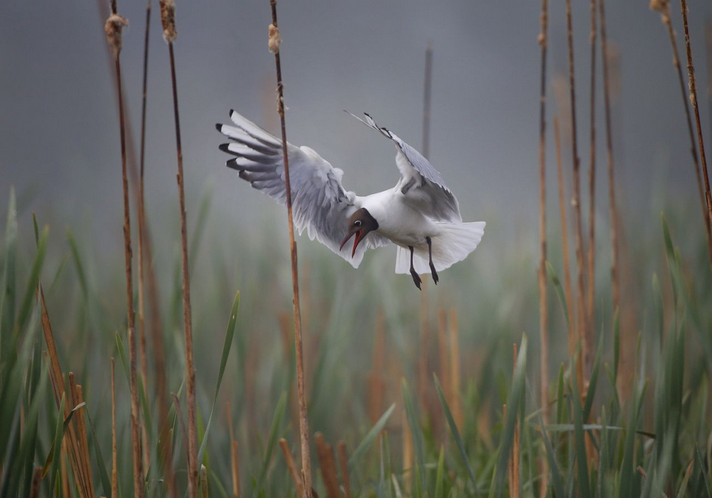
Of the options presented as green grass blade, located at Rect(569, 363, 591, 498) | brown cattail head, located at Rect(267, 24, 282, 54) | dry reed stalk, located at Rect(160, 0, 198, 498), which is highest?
brown cattail head, located at Rect(267, 24, 282, 54)

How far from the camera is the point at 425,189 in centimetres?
46

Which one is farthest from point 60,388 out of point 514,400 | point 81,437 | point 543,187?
point 543,187

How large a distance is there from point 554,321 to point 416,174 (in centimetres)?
104

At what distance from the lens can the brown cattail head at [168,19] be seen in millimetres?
430

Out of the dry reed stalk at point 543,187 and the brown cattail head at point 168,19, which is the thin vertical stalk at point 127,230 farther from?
the dry reed stalk at point 543,187

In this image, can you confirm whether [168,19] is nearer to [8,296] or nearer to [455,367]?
[8,296]

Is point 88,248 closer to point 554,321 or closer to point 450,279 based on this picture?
point 450,279

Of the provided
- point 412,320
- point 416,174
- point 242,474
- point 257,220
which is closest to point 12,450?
point 416,174

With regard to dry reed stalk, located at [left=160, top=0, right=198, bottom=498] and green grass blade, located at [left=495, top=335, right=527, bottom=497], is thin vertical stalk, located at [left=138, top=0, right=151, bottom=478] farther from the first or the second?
green grass blade, located at [left=495, top=335, right=527, bottom=497]

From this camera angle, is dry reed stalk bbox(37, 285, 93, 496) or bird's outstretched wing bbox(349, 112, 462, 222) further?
dry reed stalk bbox(37, 285, 93, 496)

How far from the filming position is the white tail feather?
0.50 metres

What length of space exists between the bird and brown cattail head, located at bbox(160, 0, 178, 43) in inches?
2.6

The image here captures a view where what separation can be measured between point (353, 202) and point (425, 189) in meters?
0.06

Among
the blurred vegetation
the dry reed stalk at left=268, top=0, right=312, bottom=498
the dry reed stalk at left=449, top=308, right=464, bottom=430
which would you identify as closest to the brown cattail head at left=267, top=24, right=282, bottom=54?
the dry reed stalk at left=268, top=0, right=312, bottom=498
